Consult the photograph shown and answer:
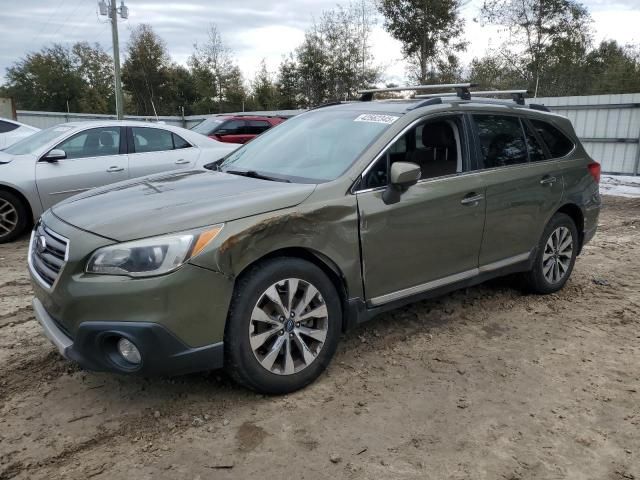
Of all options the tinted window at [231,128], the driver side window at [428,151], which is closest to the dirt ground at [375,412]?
the driver side window at [428,151]

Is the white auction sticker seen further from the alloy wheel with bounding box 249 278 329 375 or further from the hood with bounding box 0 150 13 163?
the hood with bounding box 0 150 13 163

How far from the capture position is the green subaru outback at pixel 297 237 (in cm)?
267

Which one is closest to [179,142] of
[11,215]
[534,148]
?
[11,215]

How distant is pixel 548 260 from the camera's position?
4.77 metres

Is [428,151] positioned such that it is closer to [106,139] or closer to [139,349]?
[139,349]

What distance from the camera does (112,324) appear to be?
2.61 meters

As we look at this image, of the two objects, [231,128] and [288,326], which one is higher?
[231,128]

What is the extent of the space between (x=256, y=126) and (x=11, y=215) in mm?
8822

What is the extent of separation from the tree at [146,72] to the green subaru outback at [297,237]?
40.5 metres

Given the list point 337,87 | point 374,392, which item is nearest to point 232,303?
point 374,392

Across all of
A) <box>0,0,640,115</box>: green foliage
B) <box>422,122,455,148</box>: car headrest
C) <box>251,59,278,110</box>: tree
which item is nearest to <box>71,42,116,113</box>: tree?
<box>0,0,640,115</box>: green foliage

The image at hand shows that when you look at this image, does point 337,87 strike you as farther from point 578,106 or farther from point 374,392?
point 374,392

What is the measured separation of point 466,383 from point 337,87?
32.4 meters

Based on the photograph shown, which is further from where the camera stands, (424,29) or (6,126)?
(424,29)
